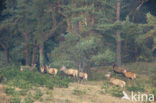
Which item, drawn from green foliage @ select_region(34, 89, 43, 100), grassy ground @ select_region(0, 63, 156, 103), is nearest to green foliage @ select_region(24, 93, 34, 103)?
grassy ground @ select_region(0, 63, 156, 103)

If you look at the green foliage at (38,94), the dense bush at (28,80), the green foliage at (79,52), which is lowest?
the green foliage at (38,94)

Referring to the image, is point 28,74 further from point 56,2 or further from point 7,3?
point 7,3

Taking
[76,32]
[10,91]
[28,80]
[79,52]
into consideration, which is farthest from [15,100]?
[76,32]

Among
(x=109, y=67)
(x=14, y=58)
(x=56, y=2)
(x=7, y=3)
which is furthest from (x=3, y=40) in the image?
(x=109, y=67)

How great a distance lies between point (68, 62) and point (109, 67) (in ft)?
15.4

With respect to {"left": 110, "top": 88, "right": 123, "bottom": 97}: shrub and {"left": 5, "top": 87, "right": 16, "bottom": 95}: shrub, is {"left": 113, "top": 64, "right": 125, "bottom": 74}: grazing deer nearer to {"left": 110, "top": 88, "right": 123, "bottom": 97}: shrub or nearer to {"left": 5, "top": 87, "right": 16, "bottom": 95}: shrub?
{"left": 110, "top": 88, "right": 123, "bottom": 97}: shrub

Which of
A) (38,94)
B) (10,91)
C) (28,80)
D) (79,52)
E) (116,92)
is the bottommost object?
(116,92)

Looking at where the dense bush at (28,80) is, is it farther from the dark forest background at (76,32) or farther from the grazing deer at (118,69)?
the grazing deer at (118,69)

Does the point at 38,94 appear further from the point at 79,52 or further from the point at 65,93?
the point at 79,52

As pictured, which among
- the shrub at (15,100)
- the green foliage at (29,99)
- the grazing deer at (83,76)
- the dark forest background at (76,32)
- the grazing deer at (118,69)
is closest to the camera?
the shrub at (15,100)

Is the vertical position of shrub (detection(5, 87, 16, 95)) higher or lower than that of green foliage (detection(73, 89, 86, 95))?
higher

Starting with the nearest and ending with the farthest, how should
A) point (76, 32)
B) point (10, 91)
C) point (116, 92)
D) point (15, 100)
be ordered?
point (15, 100) < point (10, 91) < point (116, 92) < point (76, 32)

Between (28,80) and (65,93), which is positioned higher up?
(28,80)

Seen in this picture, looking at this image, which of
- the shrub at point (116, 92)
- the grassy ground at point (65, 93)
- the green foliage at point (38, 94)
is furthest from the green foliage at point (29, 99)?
the shrub at point (116, 92)
